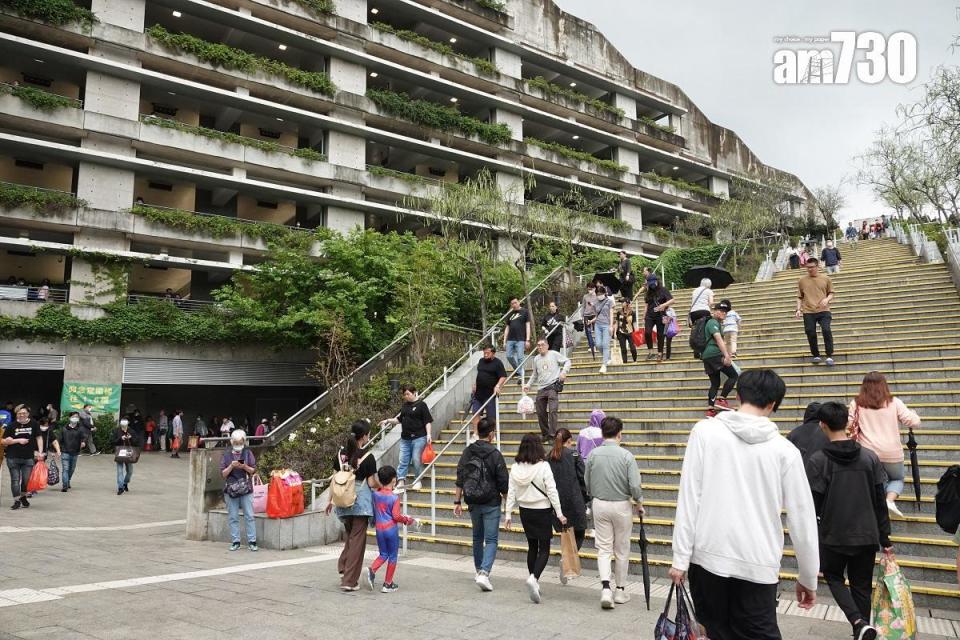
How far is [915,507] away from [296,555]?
753cm

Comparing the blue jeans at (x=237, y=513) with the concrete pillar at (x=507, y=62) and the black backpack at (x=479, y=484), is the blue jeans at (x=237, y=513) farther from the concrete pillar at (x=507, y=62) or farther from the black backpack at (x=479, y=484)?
the concrete pillar at (x=507, y=62)

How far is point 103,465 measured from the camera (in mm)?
19438

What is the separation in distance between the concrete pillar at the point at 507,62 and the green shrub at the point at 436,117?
13.4 ft

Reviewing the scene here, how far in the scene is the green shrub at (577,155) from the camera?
4159 centimetres

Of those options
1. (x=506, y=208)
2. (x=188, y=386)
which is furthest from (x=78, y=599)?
(x=188, y=386)

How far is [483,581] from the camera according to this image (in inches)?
248

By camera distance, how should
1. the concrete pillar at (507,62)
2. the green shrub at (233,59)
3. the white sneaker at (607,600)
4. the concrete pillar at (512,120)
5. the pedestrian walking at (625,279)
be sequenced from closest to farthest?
the white sneaker at (607,600)
the pedestrian walking at (625,279)
the green shrub at (233,59)
the concrete pillar at (512,120)
the concrete pillar at (507,62)

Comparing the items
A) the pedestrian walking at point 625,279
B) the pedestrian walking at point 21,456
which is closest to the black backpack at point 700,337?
the pedestrian walking at point 625,279

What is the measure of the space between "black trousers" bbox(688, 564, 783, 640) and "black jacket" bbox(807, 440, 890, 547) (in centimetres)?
174

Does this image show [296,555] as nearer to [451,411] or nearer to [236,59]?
[451,411]

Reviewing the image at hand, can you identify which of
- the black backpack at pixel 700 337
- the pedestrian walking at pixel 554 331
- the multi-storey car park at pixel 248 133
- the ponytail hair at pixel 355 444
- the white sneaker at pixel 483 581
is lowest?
the white sneaker at pixel 483 581

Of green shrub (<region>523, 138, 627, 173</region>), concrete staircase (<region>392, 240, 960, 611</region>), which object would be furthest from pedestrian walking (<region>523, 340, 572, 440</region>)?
green shrub (<region>523, 138, 627, 173</region>)

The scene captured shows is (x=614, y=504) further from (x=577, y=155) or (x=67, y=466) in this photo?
(x=577, y=155)

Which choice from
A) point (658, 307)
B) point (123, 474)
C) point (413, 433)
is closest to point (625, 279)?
point (658, 307)
